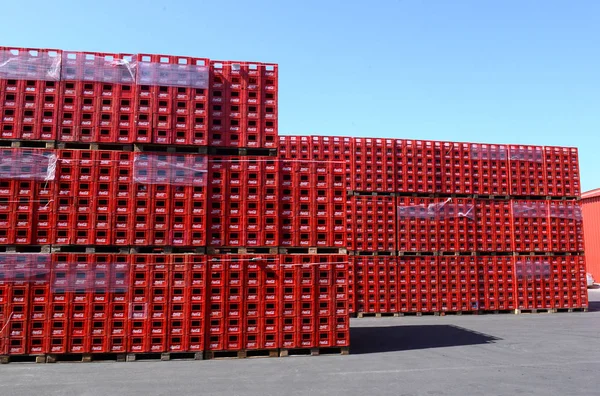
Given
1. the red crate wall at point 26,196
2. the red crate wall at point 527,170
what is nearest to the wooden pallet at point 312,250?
the red crate wall at point 26,196

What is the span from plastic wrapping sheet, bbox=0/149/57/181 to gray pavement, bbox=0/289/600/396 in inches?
135

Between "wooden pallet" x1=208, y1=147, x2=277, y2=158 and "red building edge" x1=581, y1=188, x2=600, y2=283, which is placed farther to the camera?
"red building edge" x1=581, y1=188, x2=600, y2=283

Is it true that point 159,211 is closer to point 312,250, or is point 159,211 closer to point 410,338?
point 312,250

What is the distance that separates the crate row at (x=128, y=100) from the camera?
30.9ft

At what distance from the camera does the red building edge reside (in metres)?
33.0

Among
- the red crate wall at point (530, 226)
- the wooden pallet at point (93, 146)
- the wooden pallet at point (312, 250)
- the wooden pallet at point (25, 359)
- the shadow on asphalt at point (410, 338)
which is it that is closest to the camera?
the wooden pallet at point (25, 359)

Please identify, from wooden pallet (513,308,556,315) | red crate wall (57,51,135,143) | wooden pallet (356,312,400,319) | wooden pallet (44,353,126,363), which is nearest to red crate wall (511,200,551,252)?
wooden pallet (513,308,556,315)

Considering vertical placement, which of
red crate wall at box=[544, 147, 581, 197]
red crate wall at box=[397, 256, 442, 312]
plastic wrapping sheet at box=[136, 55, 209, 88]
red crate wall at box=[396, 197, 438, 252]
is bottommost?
red crate wall at box=[397, 256, 442, 312]

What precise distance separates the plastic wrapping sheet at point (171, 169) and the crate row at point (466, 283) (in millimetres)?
7564

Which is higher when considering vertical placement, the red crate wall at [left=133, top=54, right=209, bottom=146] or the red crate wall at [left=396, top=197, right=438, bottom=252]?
the red crate wall at [left=133, top=54, right=209, bottom=146]

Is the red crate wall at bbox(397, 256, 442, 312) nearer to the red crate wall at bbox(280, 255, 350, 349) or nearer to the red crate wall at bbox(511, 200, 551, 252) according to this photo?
the red crate wall at bbox(511, 200, 551, 252)

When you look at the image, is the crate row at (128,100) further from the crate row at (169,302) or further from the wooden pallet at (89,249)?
the crate row at (169,302)

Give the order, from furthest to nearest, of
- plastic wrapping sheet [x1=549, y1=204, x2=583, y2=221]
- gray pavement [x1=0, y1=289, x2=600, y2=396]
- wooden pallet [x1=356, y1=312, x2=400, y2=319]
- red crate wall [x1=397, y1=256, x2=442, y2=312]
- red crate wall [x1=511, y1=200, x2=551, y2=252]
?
plastic wrapping sheet [x1=549, y1=204, x2=583, y2=221] → red crate wall [x1=511, y1=200, x2=551, y2=252] → red crate wall [x1=397, y1=256, x2=442, y2=312] → wooden pallet [x1=356, y1=312, x2=400, y2=319] → gray pavement [x1=0, y1=289, x2=600, y2=396]

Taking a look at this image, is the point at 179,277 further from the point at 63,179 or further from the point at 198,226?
the point at 63,179
